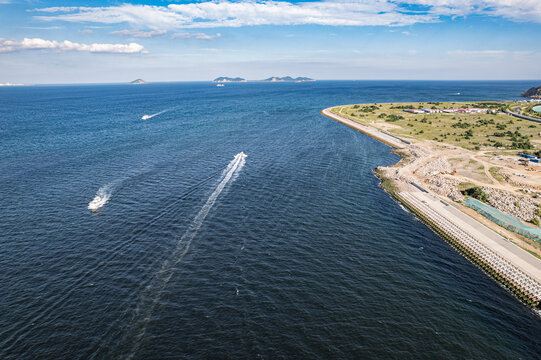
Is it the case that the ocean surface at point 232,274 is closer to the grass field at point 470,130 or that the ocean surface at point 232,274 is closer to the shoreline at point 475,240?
the shoreline at point 475,240

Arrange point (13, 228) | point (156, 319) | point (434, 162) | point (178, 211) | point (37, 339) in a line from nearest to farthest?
point (37, 339)
point (156, 319)
point (13, 228)
point (178, 211)
point (434, 162)

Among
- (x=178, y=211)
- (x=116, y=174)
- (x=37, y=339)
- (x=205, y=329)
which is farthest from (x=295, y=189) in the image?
(x=37, y=339)

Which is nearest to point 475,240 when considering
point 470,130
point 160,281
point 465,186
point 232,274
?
point 465,186

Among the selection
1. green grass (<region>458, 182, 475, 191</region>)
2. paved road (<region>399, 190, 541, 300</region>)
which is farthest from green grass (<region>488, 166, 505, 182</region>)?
paved road (<region>399, 190, 541, 300</region>)

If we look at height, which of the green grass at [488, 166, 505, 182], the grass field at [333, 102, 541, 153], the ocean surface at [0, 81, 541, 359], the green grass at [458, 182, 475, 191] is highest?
the grass field at [333, 102, 541, 153]

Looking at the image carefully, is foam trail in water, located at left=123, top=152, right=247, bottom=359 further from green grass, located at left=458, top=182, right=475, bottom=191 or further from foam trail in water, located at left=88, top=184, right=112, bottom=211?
green grass, located at left=458, top=182, right=475, bottom=191

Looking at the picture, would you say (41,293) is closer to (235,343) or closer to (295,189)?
(235,343)

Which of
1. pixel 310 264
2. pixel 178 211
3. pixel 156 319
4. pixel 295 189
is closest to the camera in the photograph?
pixel 156 319
